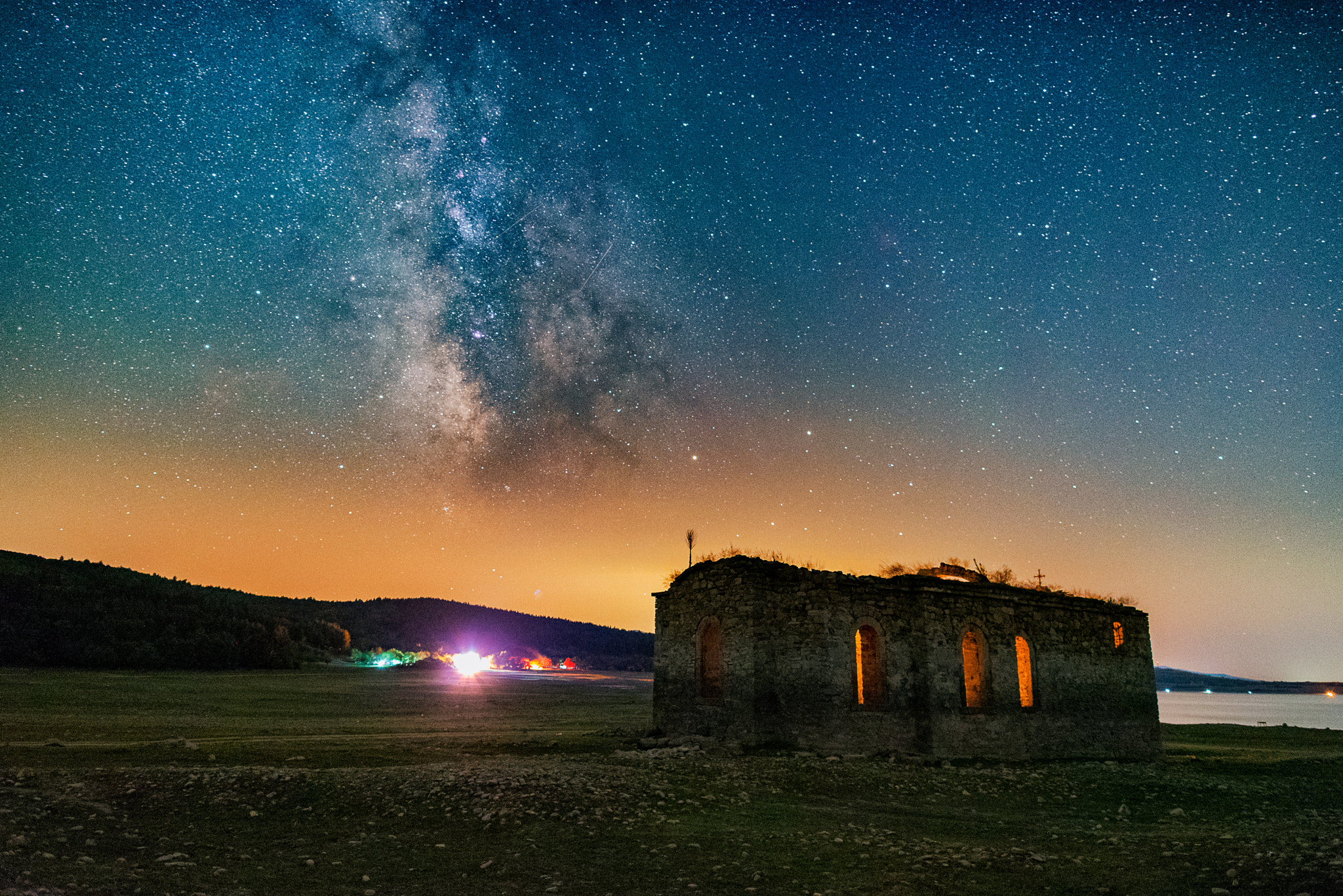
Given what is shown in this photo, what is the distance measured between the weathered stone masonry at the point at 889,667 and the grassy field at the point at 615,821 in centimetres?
125

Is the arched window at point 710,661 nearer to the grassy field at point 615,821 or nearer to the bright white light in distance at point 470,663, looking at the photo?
the grassy field at point 615,821

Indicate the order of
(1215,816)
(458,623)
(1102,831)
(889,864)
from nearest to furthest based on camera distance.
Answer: (889,864) → (1102,831) → (1215,816) → (458,623)

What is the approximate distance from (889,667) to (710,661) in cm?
556

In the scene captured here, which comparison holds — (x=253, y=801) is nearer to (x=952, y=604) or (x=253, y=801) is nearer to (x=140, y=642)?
(x=952, y=604)

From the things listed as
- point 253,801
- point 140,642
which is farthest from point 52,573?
point 253,801

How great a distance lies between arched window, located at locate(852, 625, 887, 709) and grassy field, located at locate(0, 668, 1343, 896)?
6.20 ft

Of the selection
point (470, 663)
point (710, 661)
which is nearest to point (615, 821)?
point (710, 661)

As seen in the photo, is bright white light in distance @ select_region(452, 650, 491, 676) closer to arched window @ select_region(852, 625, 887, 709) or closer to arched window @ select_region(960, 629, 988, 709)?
arched window @ select_region(852, 625, 887, 709)

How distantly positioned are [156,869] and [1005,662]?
20.9 metres

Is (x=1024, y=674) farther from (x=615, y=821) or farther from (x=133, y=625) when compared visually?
(x=133, y=625)

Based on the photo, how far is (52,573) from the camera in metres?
74.9

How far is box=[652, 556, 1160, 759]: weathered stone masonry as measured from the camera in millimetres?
19453

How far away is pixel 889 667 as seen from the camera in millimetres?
20047

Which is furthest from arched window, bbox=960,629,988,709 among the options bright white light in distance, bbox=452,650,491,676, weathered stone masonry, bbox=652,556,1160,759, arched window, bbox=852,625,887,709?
bright white light in distance, bbox=452,650,491,676
